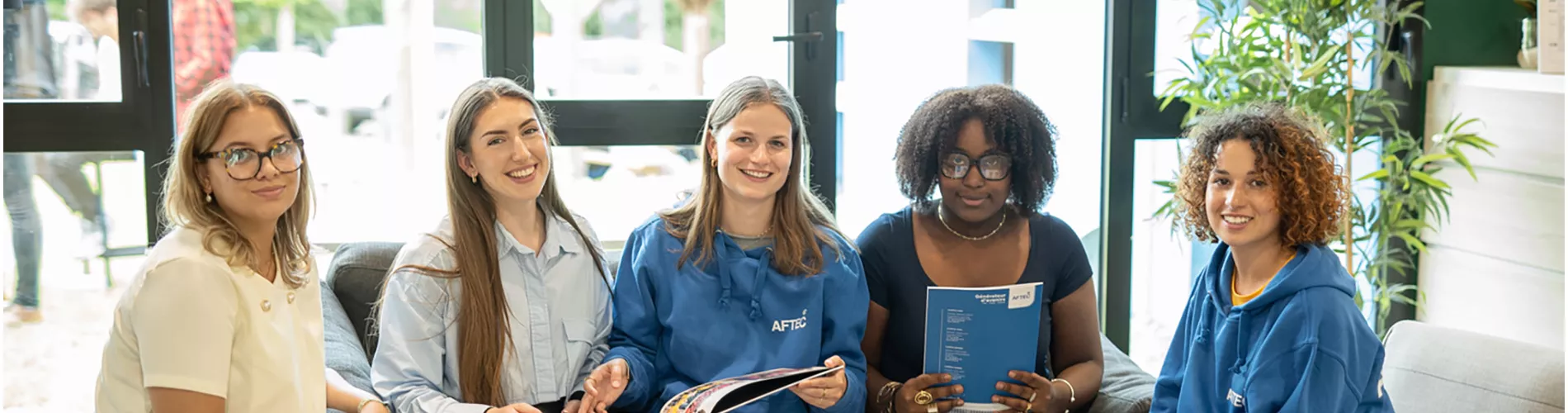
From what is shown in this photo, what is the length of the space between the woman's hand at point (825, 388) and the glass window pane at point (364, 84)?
56.6 inches

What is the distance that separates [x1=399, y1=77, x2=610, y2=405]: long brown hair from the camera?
2098 mm

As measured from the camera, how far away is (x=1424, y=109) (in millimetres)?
3598

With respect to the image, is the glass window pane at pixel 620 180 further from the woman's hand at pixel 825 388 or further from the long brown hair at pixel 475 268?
the woman's hand at pixel 825 388

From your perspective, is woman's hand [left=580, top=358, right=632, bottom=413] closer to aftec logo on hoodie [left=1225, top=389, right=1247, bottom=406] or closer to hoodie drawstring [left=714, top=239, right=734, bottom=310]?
hoodie drawstring [left=714, top=239, right=734, bottom=310]

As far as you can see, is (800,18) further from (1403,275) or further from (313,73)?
(1403,275)

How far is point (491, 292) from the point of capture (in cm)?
212

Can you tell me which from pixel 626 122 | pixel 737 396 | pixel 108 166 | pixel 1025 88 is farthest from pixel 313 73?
pixel 1025 88

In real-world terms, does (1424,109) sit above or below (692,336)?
above

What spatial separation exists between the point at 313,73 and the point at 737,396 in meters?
1.74

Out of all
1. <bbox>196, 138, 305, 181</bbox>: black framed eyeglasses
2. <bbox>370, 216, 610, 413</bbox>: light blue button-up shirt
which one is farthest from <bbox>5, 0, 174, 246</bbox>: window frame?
<bbox>196, 138, 305, 181</bbox>: black framed eyeglasses

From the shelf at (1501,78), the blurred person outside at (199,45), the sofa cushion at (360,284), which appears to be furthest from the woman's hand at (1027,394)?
the blurred person outside at (199,45)

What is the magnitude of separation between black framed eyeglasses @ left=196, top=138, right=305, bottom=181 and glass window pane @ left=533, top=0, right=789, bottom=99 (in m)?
1.62

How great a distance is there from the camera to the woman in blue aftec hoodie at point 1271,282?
1.80 m

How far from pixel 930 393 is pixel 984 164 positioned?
0.44 metres
